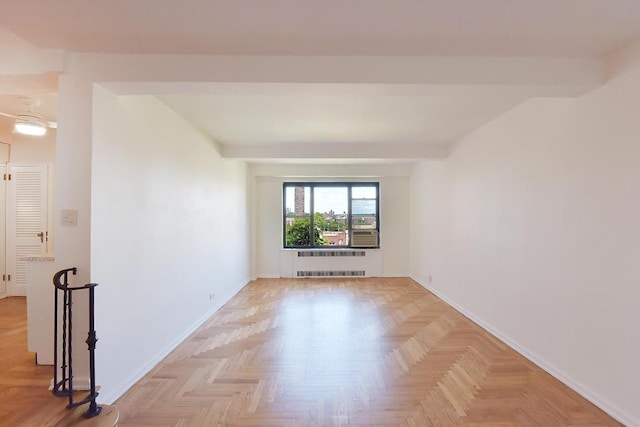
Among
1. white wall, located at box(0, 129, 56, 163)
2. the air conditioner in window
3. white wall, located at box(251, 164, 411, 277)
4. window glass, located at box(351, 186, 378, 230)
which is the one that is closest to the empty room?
white wall, located at box(0, 129, 56, 163)

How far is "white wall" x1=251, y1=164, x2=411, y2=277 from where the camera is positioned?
660cm

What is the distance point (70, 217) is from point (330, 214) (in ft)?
17.4

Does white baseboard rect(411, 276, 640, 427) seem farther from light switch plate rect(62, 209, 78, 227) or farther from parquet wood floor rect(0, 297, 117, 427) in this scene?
light switch plate rect(62, 209, 78, 227)

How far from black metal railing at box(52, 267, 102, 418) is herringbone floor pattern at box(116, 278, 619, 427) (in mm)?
288

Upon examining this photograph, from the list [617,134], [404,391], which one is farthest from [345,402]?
[617,134]

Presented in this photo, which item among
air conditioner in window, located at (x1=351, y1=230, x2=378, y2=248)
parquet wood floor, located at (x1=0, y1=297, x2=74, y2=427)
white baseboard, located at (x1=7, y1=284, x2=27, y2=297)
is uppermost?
air conditioner in window, located at (x1=351, y1=230, x2=378, y2=248)

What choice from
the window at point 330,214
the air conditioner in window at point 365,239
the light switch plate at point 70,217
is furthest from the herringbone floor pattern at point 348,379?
the window at point 330,214

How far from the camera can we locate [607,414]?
6.98 ft

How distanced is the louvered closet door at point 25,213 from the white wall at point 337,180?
11.6 feet

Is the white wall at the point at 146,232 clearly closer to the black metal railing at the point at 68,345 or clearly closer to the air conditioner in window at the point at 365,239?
the black metal railing at the point at 68,345

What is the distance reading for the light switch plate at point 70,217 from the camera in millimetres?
2129

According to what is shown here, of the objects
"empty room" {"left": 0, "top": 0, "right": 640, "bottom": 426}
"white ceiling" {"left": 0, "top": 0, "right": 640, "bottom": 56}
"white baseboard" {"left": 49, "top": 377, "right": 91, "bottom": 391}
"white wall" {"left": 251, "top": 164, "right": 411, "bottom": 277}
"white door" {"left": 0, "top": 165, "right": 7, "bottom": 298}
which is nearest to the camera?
"white ceiling" {"left": 0, "top": 0, "right": 640, "bottom": 56}

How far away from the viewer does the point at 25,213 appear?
15.4 ft

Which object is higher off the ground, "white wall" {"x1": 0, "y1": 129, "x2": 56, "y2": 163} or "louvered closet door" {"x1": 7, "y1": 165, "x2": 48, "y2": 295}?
"white wall" {"x1": 0, "y1": 129, "x2": 56, "y2": 163}
